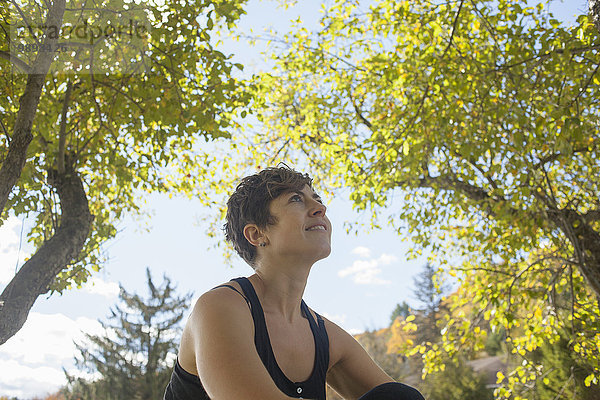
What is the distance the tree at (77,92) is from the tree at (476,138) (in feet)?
2.96

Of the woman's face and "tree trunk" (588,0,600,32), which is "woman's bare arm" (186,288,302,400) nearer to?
the woman's face

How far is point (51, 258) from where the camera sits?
12.9 feet

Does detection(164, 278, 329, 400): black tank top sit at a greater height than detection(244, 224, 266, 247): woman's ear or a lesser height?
lesser

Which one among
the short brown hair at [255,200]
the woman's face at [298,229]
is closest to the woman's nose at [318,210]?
the woman's face at [298,229]

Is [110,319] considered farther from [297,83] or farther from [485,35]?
[485,35]

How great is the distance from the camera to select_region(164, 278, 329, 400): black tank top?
1.68 meters

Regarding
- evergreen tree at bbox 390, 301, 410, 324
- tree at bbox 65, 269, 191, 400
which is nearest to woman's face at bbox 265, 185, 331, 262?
tree at bbox 65, 269, 191, 400

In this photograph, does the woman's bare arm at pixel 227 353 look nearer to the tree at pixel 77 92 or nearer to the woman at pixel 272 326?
the woman at pixel 272 326

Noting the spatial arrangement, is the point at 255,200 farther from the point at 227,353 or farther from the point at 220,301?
the point at 227,353

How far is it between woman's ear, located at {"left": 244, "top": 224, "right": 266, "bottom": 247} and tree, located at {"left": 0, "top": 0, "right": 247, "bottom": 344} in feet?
5.31

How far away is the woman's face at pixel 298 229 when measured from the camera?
75.7 inches

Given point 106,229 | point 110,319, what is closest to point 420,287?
point 110,319

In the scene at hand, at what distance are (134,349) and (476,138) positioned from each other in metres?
17.9

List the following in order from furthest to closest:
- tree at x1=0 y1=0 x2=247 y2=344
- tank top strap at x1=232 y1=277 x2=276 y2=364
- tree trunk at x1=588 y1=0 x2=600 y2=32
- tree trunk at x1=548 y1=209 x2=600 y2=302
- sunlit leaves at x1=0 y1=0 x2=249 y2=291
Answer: tree trunk at x1=548 y1=209 x2=600 y2=302 → sunlit leaves at x1=0 y1=0 x2=249 y2=291 → tree at x1=0 y1=0 x2=247 y2=344 → tree trunk at x1=588 y1=0 x2=600 y2=32 → tank top strap at x1=232 y1=277 x2=276 y2=364
